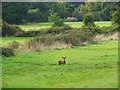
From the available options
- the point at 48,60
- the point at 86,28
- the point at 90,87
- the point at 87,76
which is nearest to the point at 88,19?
the point at 86,28

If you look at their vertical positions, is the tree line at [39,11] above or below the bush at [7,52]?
above

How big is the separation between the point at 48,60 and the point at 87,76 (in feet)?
23.9

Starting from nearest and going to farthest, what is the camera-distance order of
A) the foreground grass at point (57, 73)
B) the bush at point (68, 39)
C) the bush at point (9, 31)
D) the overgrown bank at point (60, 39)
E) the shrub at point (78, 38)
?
the foreground grass at point (57, 73) < the overgrown bank at point (60, 39) < the bush at point (68, 39) < the shrub at point (78, 38) < the bush at point (9, 31)

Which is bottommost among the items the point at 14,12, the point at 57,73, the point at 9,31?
the point at 57,73

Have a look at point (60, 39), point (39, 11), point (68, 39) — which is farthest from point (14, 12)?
point (60, 39)

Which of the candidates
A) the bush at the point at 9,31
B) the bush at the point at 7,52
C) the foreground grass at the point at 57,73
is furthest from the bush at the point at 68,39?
the bush at the point at 9,31

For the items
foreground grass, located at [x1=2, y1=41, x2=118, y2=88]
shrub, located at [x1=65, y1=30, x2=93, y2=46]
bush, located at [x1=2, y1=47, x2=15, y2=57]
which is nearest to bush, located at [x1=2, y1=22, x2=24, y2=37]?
shrub, located at [x1=65, y1=30, x2=93, y2=46]

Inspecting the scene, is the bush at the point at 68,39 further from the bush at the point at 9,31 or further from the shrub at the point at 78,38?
the bush at the point at 9,31

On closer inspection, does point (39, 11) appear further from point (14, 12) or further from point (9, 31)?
point (9, 31)

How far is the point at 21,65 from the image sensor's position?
67.1 feet

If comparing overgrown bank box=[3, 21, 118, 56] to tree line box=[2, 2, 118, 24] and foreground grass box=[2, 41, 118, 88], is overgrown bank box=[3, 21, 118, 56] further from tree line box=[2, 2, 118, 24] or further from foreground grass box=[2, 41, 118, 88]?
tree line box=[2, 2, 118, 24]

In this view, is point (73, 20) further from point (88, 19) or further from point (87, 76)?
point (87, 76)

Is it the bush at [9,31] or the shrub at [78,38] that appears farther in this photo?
the bush at [9,31]

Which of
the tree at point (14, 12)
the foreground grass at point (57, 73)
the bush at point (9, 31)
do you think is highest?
the tree at point (14, 12)
